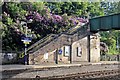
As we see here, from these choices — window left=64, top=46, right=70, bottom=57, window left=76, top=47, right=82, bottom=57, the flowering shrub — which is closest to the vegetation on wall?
the flowering shrub

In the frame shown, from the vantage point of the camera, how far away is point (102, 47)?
50.4m

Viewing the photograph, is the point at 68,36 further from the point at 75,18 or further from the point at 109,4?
the point at 109,4

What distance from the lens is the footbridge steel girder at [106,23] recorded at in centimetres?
3168

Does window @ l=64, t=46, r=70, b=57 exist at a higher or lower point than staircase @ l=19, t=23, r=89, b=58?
lower

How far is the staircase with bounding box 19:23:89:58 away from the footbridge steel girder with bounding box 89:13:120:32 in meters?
1.98

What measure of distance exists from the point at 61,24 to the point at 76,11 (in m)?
8.34

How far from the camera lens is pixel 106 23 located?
33562 mm

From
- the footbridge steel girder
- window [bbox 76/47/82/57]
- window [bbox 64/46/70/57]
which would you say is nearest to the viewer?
the footbridge steel girder

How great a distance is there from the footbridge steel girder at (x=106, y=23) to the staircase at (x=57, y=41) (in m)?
1.98

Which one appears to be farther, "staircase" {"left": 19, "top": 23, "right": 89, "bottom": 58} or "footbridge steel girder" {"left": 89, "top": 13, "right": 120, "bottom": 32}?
"staircase" {"left": 19, "top": 23, "right": 89, "bottom": 58}

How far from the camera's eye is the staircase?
1389 inches

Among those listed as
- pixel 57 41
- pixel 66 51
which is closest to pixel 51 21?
pixel 66 51

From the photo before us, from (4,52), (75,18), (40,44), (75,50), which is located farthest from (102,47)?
Result: (4,52)

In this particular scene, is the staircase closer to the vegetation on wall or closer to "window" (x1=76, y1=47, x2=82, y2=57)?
"window" (x1=76, y1=47, x2=82, y2=57)
